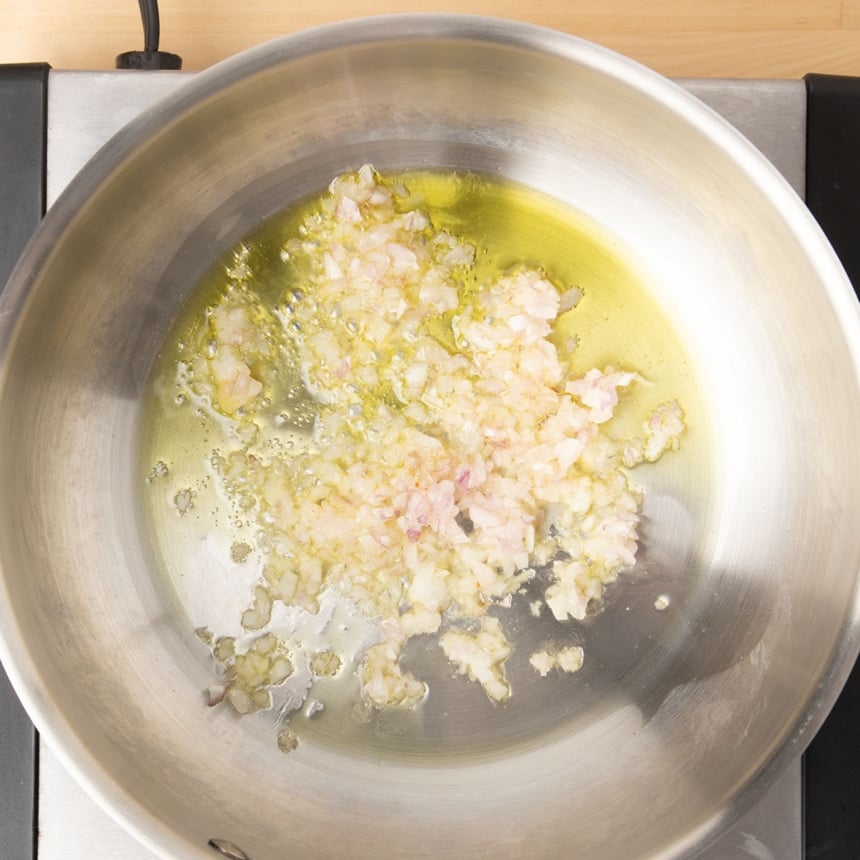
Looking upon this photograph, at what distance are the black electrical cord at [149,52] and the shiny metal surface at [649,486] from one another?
9 centimetres

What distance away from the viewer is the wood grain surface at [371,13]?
787mm

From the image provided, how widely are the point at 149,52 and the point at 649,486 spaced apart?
2.20 ft

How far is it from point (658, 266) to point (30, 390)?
0.66 m

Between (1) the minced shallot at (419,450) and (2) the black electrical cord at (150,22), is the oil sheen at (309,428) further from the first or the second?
(2) the black electrical cord at (150,22)

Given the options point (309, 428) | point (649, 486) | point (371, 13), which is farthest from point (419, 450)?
point (371, 13)

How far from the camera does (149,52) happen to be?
74 centimetres

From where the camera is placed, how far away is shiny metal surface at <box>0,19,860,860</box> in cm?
68

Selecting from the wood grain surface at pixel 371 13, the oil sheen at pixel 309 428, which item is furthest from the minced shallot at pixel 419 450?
the wood grain surface at pixel 371 13

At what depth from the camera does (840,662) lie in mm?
670

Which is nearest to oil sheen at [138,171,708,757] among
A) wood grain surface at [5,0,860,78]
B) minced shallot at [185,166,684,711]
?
minced shallot at [185,166,684,711]

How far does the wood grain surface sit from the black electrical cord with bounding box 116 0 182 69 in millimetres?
53

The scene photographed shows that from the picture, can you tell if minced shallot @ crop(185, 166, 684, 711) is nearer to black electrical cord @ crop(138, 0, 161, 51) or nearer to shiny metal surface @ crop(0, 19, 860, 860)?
shiny metal surface @ crop(0, 19, 860, 860)

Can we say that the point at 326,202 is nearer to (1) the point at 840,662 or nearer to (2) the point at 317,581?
(2) the point at 317,581

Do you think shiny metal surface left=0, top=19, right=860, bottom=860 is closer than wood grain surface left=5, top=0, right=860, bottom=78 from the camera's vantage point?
Yes
